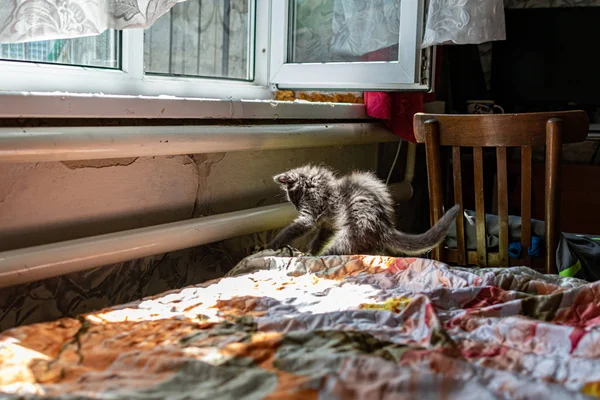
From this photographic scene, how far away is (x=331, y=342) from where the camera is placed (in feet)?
3.57

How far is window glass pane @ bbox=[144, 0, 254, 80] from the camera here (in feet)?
8.73

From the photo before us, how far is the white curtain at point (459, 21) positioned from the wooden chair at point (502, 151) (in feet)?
1.31

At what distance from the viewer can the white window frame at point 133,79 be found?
1.71 metres

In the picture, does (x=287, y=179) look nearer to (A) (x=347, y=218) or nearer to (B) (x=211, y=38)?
(A) (x=347, y=218)

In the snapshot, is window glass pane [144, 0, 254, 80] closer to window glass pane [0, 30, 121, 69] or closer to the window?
the window

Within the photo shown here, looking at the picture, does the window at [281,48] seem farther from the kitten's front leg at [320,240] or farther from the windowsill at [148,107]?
the kitten's front leg at [320,240]

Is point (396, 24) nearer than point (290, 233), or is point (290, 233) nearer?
point (290, 233)

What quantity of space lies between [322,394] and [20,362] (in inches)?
19.0

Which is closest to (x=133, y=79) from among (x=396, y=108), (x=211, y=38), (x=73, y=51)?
(x=73, y=51)

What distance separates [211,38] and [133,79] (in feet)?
2.57

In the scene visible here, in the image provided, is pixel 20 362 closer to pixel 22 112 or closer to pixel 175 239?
pixel 22 112

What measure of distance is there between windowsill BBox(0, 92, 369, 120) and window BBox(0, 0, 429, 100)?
0.20 metres

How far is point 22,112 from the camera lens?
4.74 feet

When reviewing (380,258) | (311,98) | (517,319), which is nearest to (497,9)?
(311,98)
